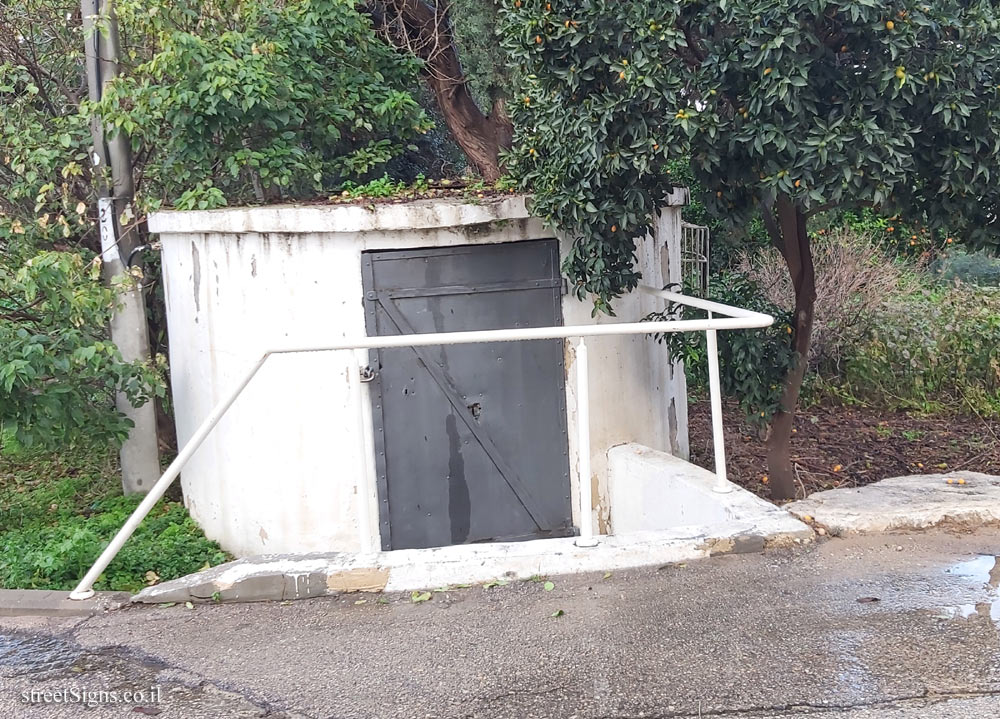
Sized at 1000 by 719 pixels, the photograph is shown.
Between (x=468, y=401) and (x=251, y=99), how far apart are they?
7.74ft

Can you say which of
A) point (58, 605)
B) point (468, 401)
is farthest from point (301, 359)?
point (58, 605)

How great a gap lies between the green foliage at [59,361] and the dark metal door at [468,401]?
173 centimetres

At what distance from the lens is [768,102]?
420 cm

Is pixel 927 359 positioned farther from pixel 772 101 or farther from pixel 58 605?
pixel 58 605

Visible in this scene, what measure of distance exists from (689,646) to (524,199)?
10.6 feet

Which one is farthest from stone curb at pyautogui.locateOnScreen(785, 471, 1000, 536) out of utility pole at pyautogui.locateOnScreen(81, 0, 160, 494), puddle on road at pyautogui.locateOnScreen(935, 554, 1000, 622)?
utility pole at pyautogui.locateOnScreen(81, 0, 160, 494)

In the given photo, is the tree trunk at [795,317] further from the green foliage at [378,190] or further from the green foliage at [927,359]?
the green foliage at [927,359]

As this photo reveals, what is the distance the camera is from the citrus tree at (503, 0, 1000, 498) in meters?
4.18

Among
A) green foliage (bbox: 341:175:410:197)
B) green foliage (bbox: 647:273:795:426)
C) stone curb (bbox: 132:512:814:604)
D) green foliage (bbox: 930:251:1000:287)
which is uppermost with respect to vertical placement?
green foliage (bbox: 341:175:410:197)

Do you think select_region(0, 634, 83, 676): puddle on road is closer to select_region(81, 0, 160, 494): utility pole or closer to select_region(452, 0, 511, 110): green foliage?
select_region(81, 0, 160, 494): utility pole

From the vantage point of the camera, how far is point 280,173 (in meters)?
6.45

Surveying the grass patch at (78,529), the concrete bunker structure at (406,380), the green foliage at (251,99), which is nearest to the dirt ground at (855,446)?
the concrete bunker structure at (406,380)

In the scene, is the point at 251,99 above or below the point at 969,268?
above

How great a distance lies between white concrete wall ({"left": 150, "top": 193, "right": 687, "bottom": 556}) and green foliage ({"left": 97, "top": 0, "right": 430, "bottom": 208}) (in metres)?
0.57
